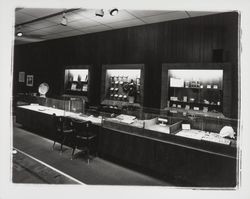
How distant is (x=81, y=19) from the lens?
516cm

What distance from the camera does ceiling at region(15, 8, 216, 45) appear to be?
4.51m

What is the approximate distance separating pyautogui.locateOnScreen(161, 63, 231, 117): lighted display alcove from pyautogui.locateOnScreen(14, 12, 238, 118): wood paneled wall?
0.64 ft

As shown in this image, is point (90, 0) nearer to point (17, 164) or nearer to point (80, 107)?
point (17, 164)

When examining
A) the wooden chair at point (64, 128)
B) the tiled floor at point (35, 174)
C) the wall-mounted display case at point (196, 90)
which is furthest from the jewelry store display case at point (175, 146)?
the tiled floor at point (35, 174)

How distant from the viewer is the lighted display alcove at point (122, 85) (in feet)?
18.1

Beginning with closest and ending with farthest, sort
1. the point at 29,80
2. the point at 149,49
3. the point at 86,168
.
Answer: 1. the point at 86,168
2. the point at 149,49
3. the point at 29,80

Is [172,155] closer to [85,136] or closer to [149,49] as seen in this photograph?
[85,136]

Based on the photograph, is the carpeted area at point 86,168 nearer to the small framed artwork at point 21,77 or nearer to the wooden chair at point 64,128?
the wooden chair at point 64,128

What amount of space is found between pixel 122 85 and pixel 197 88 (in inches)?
85.5

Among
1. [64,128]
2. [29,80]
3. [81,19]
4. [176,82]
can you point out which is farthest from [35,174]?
[29,80]

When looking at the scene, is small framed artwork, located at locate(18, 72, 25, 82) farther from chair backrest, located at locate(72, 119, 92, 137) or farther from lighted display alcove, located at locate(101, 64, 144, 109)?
chair backrest, located at locate(72, 119, 92, 137)

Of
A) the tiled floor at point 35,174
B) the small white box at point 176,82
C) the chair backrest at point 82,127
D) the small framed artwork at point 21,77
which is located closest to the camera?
the tiled floor at point 35,174

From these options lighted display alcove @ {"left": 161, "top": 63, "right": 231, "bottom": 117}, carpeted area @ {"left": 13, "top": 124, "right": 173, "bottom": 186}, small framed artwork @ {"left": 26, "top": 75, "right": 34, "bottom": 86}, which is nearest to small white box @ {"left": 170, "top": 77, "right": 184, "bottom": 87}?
lighted display alcove @ {"left": 161, "top": 63, "right": 231, "bottom": 117}

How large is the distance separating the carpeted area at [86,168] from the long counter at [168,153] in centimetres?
20
